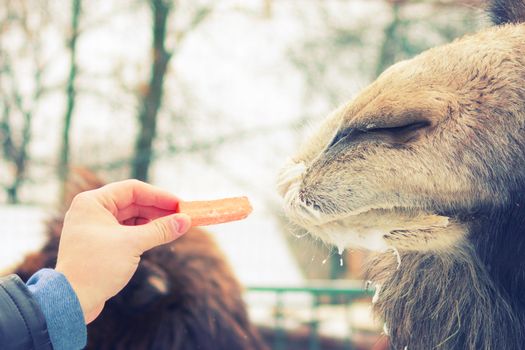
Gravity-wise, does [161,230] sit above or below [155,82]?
above

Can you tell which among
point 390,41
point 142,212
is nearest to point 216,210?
point 142,212

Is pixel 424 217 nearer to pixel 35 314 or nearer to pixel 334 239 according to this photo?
pixel 334 239

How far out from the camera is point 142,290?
2.28 meters

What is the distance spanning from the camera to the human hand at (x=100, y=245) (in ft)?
4.21

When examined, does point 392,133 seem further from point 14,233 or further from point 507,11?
point 14,233

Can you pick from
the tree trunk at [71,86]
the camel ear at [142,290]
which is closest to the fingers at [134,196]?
the camel ear at [142,290]

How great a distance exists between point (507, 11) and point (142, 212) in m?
1.02

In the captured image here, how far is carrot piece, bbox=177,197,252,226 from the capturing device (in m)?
1.55

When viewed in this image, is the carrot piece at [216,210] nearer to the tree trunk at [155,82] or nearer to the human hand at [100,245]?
the human hand at [100,245]

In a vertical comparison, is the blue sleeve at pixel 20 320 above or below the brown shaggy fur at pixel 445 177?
below

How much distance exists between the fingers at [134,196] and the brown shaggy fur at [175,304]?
2.66ft

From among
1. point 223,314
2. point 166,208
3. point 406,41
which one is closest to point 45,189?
point 406,41

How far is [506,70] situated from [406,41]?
892 cm

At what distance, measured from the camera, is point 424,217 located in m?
1.23
